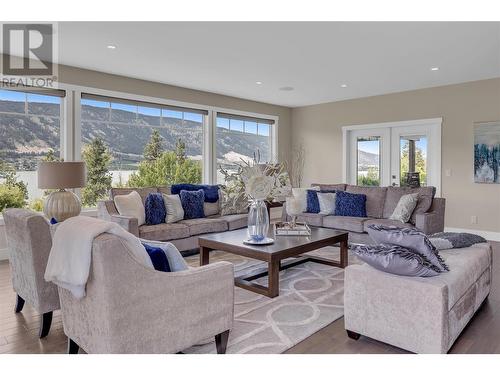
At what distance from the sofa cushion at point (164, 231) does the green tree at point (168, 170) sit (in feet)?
5.98

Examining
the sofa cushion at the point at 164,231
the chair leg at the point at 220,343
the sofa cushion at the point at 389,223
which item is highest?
the sofa cushion at the point at 389,223

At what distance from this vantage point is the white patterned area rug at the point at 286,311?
2453mm

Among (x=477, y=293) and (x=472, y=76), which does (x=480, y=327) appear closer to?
(x=477, y=293)

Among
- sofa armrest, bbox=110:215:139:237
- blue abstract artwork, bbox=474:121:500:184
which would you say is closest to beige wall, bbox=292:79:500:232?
blue abstract artwork, bbox=474:121:500:184

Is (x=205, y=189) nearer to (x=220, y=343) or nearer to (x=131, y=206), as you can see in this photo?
(x=131, y=206)

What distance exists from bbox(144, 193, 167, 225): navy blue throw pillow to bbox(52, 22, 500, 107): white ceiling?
179cm

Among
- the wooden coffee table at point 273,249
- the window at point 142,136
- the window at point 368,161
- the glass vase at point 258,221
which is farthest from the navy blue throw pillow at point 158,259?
the window at point 368,161

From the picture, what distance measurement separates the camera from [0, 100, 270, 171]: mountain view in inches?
195

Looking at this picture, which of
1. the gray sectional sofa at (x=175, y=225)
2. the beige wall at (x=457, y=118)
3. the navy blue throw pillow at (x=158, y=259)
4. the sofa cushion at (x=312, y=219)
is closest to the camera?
the navy blue throw pillow at (x=158, y=259)

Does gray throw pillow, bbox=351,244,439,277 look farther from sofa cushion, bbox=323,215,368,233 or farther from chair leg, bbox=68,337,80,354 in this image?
sofa cushion, bbox=323,215,368,233

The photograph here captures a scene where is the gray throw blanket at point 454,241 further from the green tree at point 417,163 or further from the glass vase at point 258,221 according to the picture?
the green tree at point 417,163

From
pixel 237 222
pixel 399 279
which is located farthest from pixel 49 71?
pixel 399 279

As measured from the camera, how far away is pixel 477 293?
276 centimetres

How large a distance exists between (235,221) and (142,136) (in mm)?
2275
